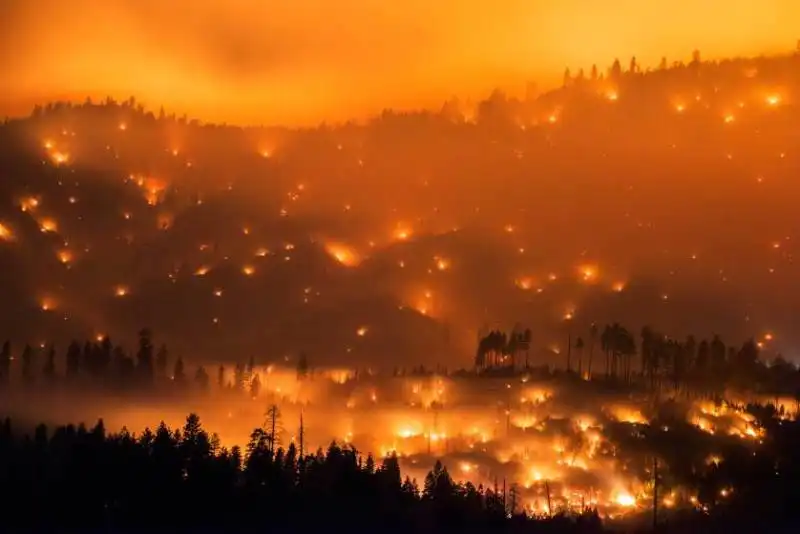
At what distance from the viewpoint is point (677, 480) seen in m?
68.6

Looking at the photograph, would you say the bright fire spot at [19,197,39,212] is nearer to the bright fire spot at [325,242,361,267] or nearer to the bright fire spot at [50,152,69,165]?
the bright fire spot at [50,152,69,165]

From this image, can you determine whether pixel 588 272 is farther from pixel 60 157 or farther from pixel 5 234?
pixel 60 157

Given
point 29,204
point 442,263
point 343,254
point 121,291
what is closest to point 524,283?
point 442,263

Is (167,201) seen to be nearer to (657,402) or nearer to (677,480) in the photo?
(657,402)

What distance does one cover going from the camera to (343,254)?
489ft

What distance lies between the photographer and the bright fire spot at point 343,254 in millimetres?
146500

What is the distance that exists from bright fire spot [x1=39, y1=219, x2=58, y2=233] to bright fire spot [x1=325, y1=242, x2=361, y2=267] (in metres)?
49.2

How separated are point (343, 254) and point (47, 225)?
53.9 meters

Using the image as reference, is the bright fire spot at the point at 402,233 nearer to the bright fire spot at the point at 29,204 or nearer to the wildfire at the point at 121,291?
the wildfire at the point at 121,291

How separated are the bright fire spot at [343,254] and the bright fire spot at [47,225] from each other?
162 ft

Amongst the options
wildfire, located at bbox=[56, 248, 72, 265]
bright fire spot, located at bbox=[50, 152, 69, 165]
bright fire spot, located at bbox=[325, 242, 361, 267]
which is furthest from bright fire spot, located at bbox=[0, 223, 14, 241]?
bright fire spot, located at bbox=[325, 242, 361, 267]

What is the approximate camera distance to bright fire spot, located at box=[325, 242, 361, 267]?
146 meters

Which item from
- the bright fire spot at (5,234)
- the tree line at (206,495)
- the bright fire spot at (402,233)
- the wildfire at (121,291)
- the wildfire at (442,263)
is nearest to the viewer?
the tree line at (206,495)

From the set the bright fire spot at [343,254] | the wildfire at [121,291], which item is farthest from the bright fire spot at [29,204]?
the bright fire spot at [343,254]
